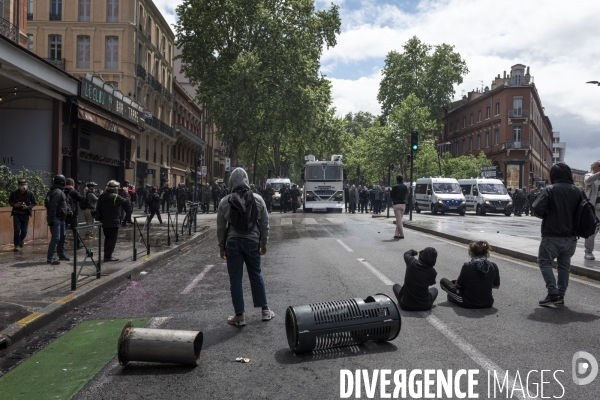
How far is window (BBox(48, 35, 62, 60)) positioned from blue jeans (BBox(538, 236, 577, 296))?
38.4m

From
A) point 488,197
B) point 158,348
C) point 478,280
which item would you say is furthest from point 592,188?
point 488,197

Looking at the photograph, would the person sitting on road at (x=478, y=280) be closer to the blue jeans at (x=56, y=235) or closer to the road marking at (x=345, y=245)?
the road marking at (x=345, y=245)

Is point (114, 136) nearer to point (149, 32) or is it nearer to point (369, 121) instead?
→ point (149, 32)

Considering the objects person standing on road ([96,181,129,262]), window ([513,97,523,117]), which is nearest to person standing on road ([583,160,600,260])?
person standing on road ([96,181,129,262])

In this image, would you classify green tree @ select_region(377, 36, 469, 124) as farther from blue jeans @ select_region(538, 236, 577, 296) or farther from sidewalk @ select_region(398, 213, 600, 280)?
blue jeans @ select_region(538, 236, 577, 296)

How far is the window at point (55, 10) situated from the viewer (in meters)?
37.6

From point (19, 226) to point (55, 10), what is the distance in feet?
102

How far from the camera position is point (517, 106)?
56500 millimetres

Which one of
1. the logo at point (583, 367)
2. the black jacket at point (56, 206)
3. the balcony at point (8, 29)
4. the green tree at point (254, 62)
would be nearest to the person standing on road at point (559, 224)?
the logo at point (583, 367)

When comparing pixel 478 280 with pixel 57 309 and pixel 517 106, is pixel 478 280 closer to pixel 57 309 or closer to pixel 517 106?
pixel 57 309

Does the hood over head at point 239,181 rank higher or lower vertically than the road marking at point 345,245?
higher

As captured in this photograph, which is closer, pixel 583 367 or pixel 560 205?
pixel 583 367

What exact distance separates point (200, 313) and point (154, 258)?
5033mm

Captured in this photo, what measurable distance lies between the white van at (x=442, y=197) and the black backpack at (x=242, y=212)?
26306 millimetres
